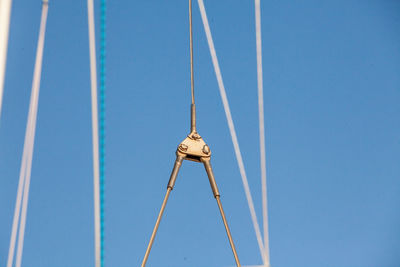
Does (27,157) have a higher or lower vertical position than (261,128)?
lower

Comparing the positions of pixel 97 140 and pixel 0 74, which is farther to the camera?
pixel 97 140

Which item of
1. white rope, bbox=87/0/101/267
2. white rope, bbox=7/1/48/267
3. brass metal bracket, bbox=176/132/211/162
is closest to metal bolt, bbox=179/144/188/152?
brass metal bracket, bbox=176/132/211/162

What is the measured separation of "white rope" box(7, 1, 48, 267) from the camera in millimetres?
898

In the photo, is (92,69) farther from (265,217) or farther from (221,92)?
(265,217)

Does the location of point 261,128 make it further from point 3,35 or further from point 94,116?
point 3,35

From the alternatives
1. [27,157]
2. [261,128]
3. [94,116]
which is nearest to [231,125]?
[261,128]

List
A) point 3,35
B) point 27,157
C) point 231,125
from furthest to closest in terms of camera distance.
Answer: point 231,125
point 27,157
point 3,35

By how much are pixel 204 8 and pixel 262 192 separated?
411 millimetres

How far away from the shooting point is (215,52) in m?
1.11

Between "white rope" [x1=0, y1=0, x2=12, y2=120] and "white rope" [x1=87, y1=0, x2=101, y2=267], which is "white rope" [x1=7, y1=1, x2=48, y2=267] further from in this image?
"white rope" [x1=0, y1=0, x2=12, y2=120]

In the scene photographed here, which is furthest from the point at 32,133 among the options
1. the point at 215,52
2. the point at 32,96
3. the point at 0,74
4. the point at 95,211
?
the point at 215,52

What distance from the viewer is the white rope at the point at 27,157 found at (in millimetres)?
898

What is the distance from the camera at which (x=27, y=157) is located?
0.94 meters

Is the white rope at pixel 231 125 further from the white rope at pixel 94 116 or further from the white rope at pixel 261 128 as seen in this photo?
the white rope at pixel 94 116
